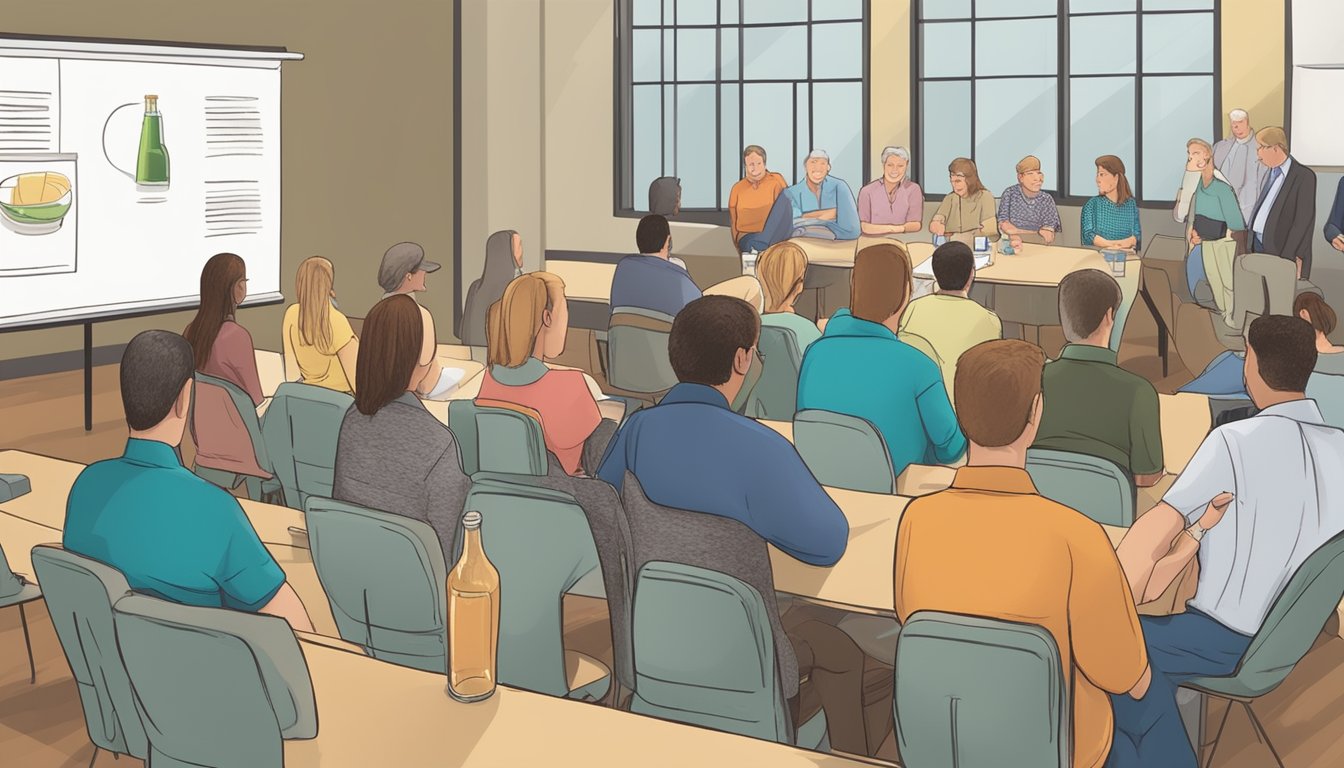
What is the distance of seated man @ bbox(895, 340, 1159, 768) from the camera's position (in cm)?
217

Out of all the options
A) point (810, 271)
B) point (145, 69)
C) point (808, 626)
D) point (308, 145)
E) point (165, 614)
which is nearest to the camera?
point (165, 614)

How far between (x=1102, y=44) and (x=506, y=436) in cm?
830

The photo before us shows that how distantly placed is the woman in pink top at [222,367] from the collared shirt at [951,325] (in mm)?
2320

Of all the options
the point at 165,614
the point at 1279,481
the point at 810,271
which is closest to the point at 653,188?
the point at 810,271

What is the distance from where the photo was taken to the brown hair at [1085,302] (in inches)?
147

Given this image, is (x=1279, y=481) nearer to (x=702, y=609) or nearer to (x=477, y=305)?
(x=702, y=609)

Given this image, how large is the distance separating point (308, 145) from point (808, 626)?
24.3 ft

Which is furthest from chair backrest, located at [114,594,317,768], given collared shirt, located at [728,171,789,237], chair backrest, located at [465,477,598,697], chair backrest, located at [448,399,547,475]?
collared shirt, located at [728,171,789,237]

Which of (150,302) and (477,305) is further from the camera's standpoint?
(150,302)

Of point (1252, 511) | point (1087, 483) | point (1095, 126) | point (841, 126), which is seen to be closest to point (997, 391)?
point (1252, 511)

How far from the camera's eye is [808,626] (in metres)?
3.32

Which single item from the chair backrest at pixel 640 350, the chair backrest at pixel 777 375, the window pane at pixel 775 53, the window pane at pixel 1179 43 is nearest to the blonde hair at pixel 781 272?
the chair backrest at pixel 777 375

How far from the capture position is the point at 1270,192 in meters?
8.73

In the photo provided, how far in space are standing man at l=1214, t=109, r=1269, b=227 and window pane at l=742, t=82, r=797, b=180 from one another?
3757 mm
